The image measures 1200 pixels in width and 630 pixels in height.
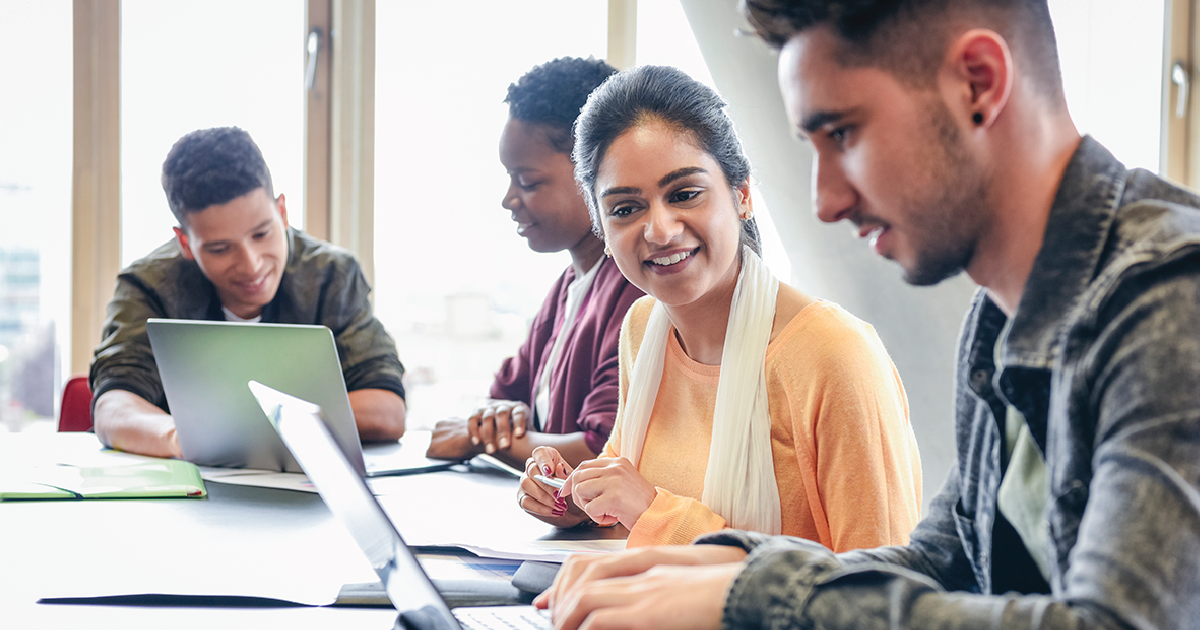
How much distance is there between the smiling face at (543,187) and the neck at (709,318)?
63 centimetres

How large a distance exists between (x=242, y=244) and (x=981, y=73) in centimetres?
178

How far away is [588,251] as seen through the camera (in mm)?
2021

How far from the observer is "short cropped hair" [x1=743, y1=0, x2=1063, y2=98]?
24.4 inches

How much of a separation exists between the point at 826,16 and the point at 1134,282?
274 millimetres

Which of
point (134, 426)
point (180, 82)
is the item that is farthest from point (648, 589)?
point (180, 82)

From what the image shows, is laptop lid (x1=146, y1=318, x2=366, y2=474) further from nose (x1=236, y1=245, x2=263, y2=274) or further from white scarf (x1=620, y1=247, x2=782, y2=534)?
white scarf (x1=620, y1=247, x2=782, y2=534)

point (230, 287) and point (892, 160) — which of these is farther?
point (230, 287)

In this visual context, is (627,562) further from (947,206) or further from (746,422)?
(746,422)

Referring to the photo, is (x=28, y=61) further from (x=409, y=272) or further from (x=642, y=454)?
(x=642, y=454)

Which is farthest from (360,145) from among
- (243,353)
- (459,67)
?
(243,353)

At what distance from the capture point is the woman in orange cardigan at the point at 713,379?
1.11 metres

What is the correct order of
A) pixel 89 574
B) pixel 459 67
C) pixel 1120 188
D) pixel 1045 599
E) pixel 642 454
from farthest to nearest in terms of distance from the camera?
1. pixel 459 67
2. pixel 642 454
3. pixel 89 574
4. pixel 1120 188
5. pixel 1045 599

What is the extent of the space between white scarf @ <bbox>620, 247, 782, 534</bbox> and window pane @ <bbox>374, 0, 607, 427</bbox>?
1971 millimetres

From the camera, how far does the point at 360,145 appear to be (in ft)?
10.5
